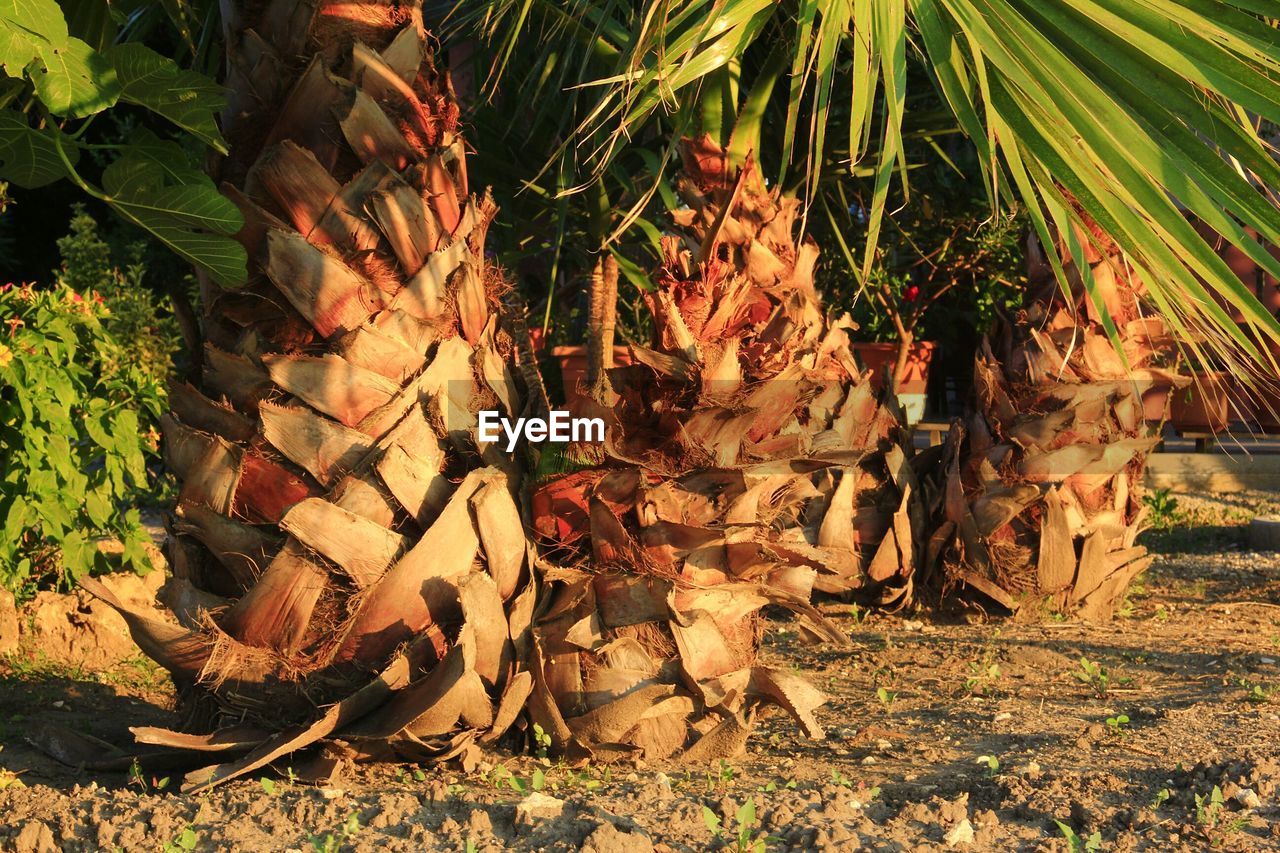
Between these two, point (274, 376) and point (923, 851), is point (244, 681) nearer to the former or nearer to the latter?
point (274, 376)

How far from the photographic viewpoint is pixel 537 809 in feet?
7.53

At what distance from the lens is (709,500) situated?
279 cm

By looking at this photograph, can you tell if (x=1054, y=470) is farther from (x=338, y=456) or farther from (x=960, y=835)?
(x=338, y=456)

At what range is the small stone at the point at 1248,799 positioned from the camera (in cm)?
235

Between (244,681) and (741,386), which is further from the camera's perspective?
(741,386)

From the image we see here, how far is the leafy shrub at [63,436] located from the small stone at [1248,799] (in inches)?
120

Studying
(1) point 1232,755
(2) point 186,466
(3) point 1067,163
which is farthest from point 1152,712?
(2) point 186,466

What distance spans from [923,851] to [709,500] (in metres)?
0.94

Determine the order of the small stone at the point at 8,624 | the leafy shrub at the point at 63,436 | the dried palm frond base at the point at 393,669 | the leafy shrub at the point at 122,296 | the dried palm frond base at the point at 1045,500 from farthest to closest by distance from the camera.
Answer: the leafy shrub at the point at 122,296 → the dried palm frond base at the point at 1045,500 → the small stone at the point at 8,624 → the leafy shrub at the point at 63,436 → the dried palm frond base at the point at 393,669

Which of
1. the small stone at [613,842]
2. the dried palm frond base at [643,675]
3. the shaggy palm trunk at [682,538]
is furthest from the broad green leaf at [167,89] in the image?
the small stone at [613,842]

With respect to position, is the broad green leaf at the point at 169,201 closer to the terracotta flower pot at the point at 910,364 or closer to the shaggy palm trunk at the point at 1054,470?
the shaggy palm trunk at the point at 1054,470

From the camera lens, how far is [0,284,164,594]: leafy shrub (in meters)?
3.87

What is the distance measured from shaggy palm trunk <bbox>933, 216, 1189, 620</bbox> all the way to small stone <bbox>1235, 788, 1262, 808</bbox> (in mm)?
1962

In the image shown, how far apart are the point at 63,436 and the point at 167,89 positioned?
2080 millimetres
